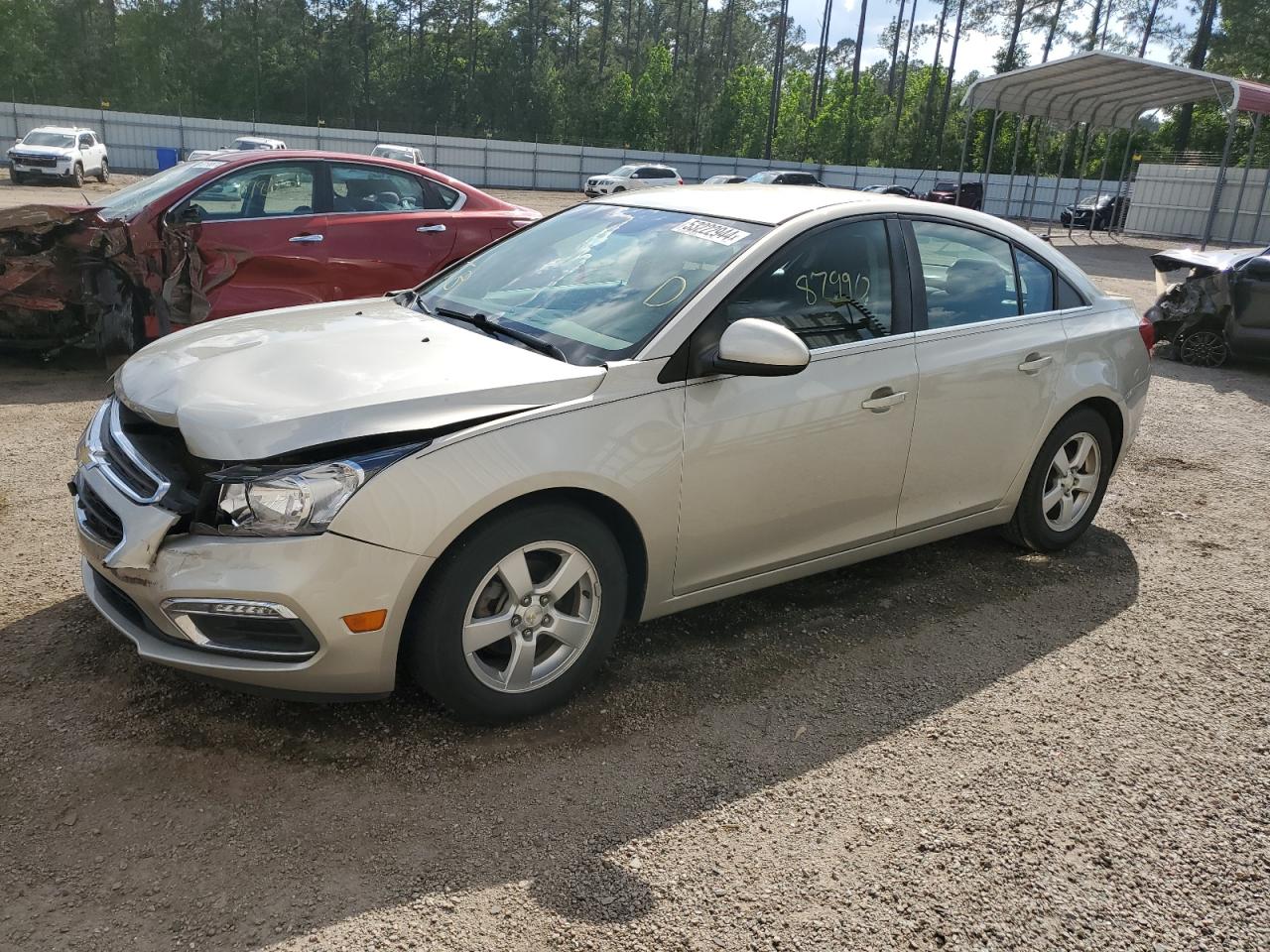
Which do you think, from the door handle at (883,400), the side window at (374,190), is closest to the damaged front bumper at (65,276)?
the side window at (374,190)

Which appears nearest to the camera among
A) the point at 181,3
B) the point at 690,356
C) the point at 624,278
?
the point at 690,356

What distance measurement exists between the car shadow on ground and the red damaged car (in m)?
3.88

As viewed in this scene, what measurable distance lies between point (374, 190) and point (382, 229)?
360 millimetres

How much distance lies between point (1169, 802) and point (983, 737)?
560 mm

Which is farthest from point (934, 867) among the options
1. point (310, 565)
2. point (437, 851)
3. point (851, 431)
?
point (310, 565)

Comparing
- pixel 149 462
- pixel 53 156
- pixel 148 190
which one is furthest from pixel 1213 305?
pixel 53 156

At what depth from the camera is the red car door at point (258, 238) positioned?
7004 millimetres

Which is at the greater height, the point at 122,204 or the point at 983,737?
the point at 122,204

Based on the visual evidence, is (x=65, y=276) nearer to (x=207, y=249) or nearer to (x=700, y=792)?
(x=207, y=249)

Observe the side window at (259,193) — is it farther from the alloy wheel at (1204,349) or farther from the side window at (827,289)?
the alloy wheel at (1204,349)

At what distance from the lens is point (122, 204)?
7270 millimetres

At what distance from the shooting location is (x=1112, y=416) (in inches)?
189

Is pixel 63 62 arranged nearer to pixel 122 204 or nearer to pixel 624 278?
pixel 122 204

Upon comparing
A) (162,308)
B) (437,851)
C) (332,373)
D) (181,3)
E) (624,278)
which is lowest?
(437,851)
